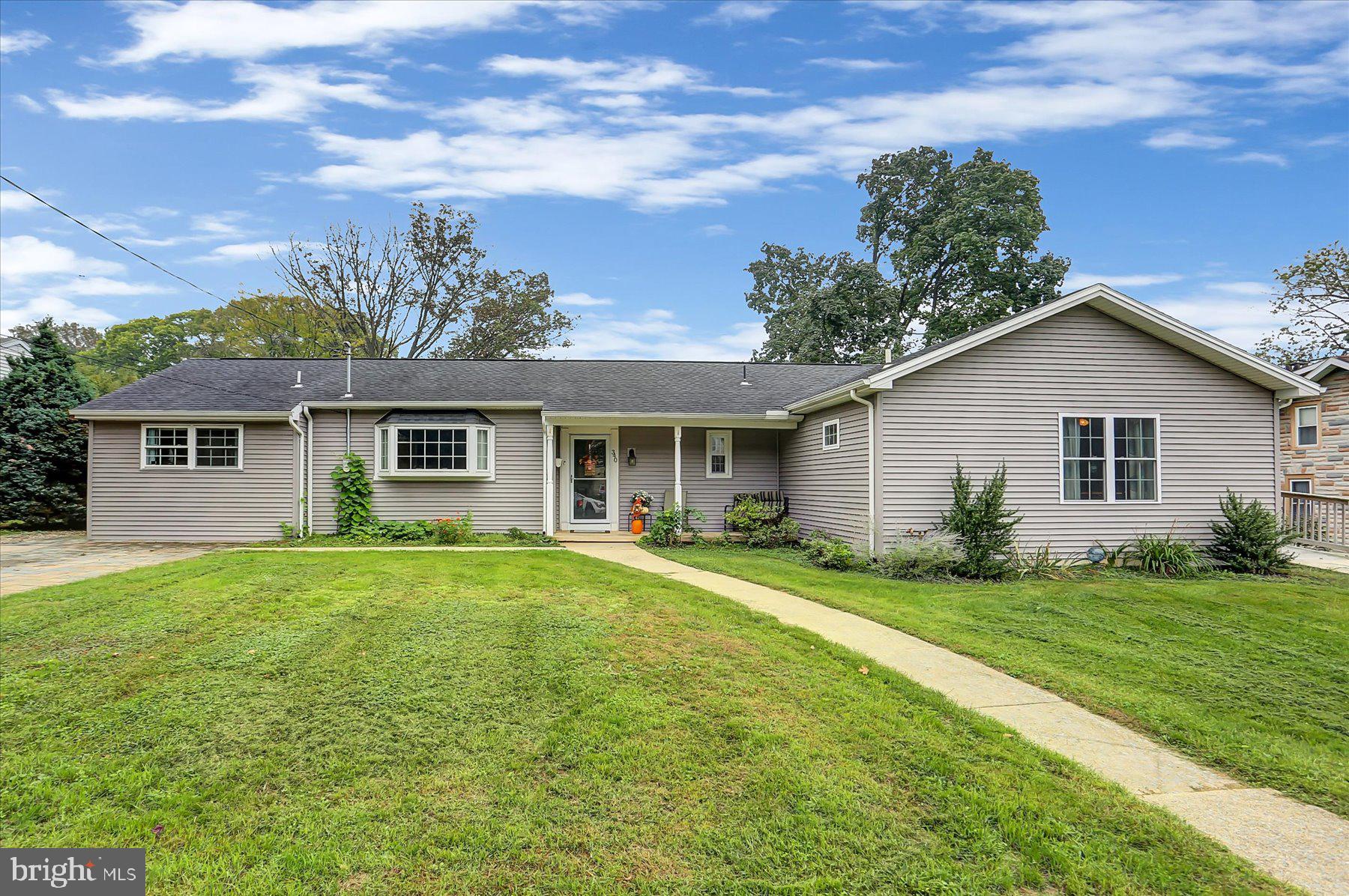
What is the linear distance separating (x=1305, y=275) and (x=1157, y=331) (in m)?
23.1

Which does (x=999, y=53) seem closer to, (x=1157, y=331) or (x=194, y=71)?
(x=1157, y=331)

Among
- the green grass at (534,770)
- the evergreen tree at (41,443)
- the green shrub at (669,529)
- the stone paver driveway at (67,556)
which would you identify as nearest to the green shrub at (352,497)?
the stone paver driveway at (67,556)

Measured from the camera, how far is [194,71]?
39.8ft

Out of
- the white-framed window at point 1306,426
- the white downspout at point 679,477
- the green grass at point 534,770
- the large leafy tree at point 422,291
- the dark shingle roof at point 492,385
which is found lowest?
the green grass at point 534,770

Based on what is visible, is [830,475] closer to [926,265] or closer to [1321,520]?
[1321,520]

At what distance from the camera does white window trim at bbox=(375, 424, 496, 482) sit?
13.2 meters

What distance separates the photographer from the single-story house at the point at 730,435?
1066 cm

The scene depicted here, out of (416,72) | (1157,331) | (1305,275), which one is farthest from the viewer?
(1305,275)

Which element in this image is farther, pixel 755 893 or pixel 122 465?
pixel 122 465

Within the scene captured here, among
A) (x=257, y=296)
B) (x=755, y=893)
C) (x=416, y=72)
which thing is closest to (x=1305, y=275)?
(x=416, y=72)

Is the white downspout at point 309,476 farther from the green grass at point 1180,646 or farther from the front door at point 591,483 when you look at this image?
the green grass at point 1180,646

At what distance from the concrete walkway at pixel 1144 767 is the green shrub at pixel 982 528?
4.27 metres

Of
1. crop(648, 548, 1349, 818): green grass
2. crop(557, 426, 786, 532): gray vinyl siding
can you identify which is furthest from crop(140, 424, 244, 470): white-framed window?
crop(648, 548, 1349, 818): green grass

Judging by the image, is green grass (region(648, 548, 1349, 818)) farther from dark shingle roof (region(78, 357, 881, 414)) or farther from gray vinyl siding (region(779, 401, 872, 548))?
dark shingle roof (region(78, 357, 881, 414))
